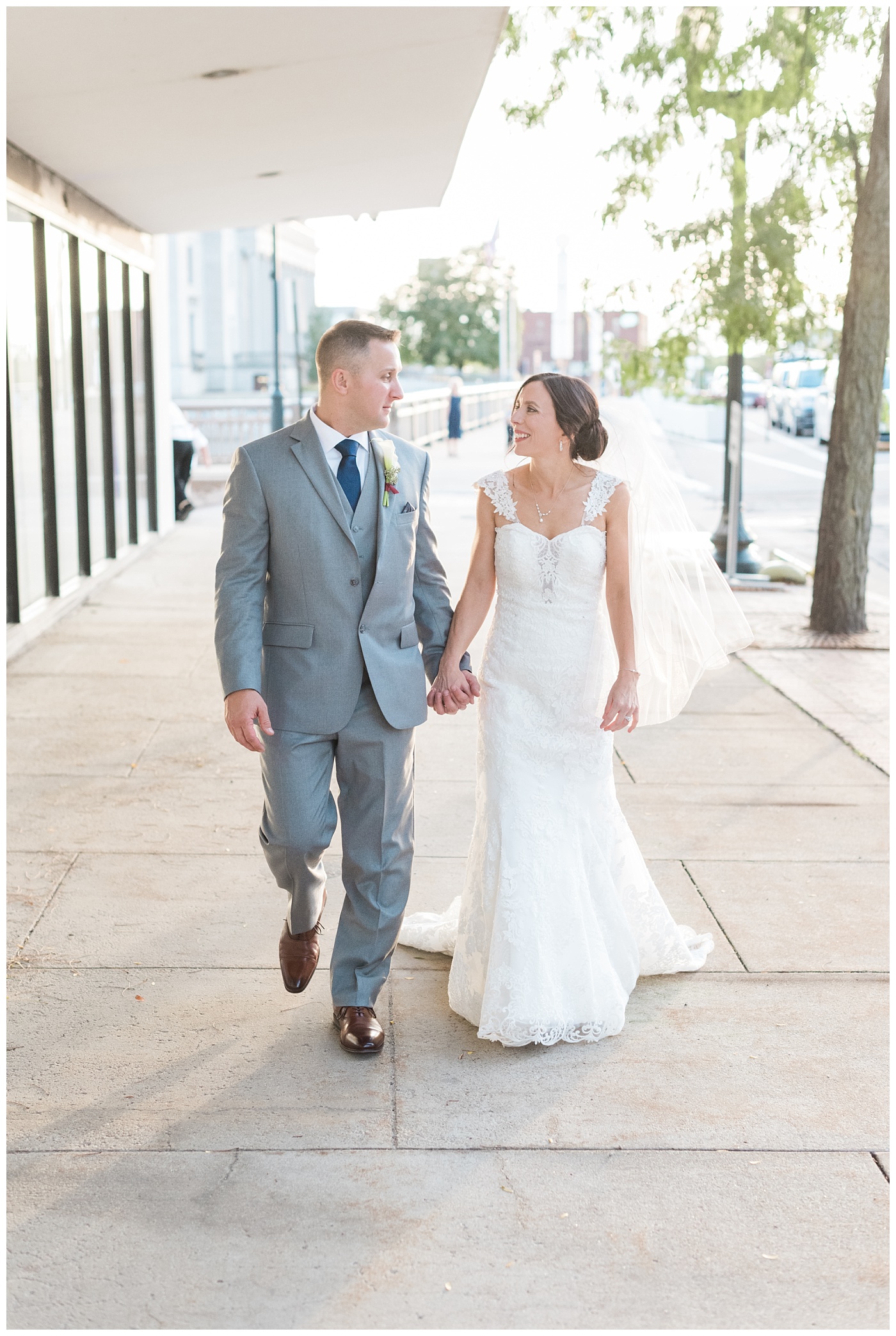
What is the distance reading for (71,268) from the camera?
39.4ft

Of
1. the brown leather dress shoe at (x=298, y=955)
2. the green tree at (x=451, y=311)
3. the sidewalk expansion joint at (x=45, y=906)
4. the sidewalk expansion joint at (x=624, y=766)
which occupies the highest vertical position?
the green tree at (x=451, y=311)

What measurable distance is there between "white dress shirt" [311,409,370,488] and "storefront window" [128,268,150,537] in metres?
11.6

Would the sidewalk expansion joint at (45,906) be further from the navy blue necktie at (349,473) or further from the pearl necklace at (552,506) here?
the pearl necklace at (552,506)

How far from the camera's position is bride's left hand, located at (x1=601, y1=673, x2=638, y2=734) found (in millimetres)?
4359

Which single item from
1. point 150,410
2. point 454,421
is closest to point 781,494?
point 454,421

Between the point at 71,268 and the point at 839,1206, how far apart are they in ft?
34.9

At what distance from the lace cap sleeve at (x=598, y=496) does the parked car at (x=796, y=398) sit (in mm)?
35657

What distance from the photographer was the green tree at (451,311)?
296ft

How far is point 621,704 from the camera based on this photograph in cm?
436

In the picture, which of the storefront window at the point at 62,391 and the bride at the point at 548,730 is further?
the storefront window at the point at 62,391

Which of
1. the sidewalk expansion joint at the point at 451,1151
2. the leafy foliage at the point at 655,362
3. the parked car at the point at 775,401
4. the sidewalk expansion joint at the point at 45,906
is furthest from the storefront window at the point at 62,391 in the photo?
the parked car at the point at 775,401

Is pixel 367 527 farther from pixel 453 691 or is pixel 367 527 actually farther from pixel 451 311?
pixel 451 311

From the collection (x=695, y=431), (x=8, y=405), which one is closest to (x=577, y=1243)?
(x=8, y=405)

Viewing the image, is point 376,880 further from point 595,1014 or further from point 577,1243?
point 577,1243
